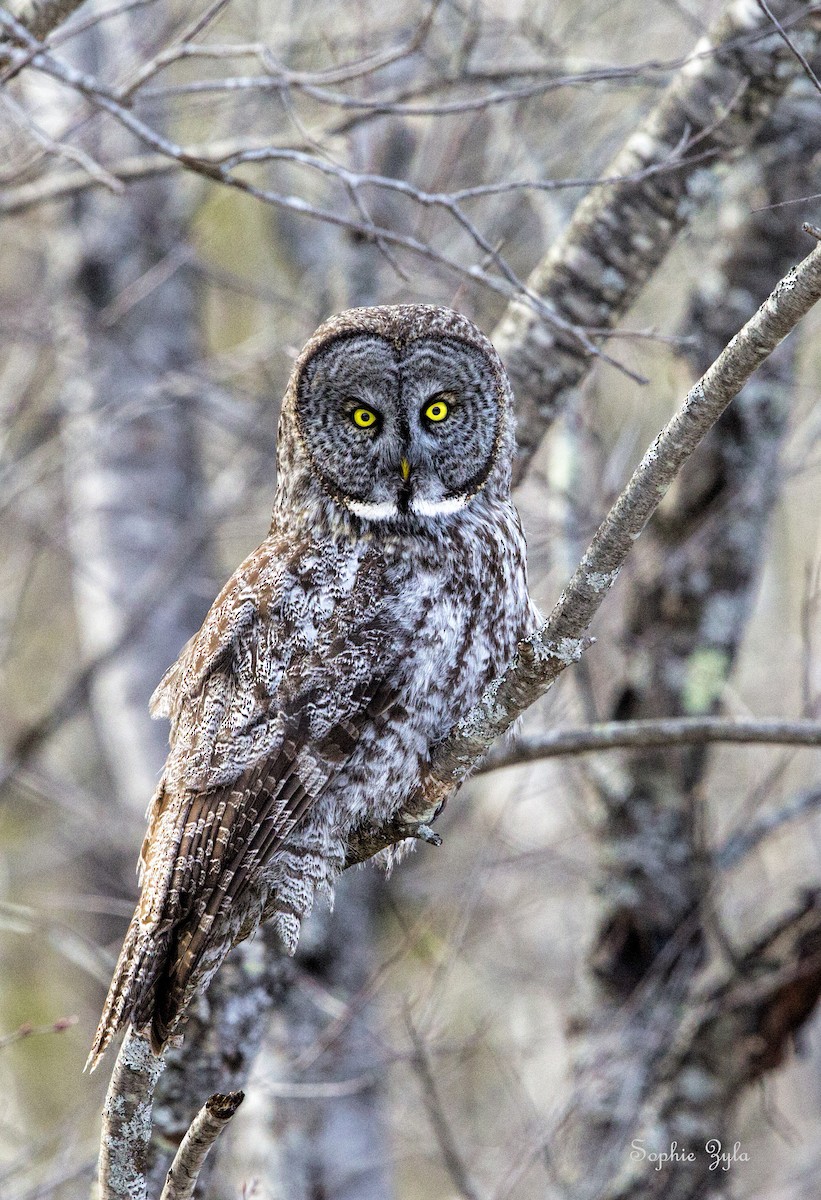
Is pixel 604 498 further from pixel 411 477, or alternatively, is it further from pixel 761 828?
pixel 411 477

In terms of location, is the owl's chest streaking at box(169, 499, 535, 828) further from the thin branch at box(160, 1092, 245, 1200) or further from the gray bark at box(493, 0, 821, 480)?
the thin branch at box(160, 1092, 245, 1200)

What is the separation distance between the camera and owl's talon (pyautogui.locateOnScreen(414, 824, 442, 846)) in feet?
10.5

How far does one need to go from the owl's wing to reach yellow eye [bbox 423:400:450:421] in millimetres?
463

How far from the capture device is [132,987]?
3.11 meters

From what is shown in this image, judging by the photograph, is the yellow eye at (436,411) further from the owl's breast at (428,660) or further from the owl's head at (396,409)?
the owl's breast at (428,660)

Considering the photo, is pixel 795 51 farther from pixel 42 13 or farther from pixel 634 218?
pixel 42 13

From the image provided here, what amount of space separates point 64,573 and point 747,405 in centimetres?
832

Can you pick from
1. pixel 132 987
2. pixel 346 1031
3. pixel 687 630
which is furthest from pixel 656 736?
pixel 346 1031

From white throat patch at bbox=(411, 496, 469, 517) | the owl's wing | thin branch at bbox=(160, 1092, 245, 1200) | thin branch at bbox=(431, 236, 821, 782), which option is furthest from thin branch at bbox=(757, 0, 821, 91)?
thin branch at bbox=(160, 1092, 245, 1200)

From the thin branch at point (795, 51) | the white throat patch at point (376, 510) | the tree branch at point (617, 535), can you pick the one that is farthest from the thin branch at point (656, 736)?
the thin branch at point (795, 51)

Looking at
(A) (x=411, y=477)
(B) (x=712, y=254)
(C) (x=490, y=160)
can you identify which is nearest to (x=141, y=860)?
(A) (x=411, y=477)

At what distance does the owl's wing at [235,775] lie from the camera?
317cm

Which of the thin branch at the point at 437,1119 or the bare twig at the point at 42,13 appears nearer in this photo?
the bare twig at the point at 42,13

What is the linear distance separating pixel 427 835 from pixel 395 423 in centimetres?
111
